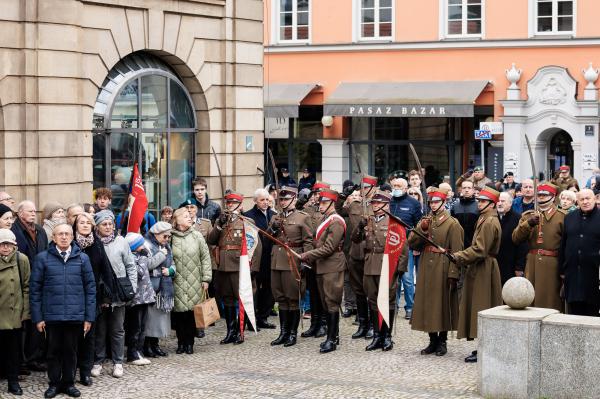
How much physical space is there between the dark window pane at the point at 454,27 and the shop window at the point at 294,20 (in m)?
4.32

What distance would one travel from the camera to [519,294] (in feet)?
41.2

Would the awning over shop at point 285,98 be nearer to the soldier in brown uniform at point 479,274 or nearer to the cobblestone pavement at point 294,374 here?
the cobblestone pavement at point 294,374

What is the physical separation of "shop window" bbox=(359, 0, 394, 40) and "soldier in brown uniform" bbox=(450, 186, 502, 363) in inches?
879

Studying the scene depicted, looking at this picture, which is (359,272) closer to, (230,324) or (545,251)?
(230,324)

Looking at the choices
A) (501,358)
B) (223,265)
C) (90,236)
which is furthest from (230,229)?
(501,358)

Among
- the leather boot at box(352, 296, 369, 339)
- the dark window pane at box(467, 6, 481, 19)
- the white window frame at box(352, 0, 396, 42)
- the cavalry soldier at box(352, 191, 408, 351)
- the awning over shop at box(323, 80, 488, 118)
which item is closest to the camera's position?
the cavalry soldier at box(352, 191, 408, 351)

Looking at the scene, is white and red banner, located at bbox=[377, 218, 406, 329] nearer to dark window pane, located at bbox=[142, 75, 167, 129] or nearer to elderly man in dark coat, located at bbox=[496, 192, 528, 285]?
elderly man in dark coat, located at bbox=[496, 192, 528, 285]

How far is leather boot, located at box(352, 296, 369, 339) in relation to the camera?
1599cm

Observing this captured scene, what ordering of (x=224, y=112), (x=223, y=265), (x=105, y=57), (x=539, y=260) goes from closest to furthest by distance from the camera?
(x=539, y=260), (x=223, y=265), (x=105, y=57), (x=224, y=112)

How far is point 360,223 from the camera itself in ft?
50.6

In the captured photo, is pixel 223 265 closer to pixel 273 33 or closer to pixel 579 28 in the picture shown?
pixel 579 28

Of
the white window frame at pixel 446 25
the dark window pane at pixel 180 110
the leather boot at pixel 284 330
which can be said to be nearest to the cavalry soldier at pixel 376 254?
the leather boot at pixel 284 330

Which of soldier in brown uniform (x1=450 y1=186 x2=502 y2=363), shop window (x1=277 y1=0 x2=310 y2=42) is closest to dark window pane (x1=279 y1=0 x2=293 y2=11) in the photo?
shop window (x1=277 y1=0 x2=310 y2=42)

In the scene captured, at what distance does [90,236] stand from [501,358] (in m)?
4.28
